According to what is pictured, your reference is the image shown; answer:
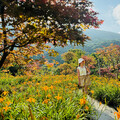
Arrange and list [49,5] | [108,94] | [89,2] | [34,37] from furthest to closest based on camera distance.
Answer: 1. [108,94]
2. [34,37]
3. [89,2]
4. [49,5]

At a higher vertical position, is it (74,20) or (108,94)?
(74,20)

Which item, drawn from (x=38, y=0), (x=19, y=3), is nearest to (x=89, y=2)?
(x=38, y=0)

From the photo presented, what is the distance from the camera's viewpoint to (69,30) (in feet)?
8.19

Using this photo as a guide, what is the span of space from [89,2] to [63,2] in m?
0.61

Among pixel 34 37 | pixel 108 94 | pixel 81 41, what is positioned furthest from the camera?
pixel 108 94

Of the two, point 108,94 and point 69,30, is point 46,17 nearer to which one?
point 69,30

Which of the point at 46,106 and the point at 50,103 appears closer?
the point at 46,106

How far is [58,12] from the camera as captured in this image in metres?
2.38

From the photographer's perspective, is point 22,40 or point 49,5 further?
point 22,40

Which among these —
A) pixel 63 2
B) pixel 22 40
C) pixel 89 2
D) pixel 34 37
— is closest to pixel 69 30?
pixel 63 2

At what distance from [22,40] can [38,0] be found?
52.7 inches


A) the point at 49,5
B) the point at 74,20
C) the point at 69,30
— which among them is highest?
the point at 49,5

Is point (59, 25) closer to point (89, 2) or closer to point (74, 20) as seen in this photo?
point (74, 20)

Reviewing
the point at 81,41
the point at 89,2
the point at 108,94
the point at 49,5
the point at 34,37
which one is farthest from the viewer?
the point at 108,94
